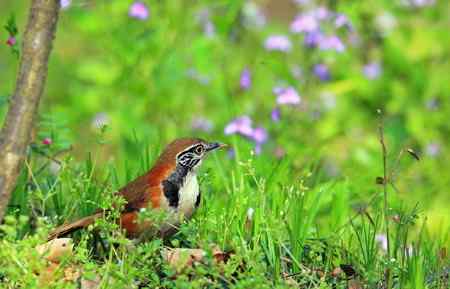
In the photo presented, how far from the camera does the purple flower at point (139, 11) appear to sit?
7359 mm

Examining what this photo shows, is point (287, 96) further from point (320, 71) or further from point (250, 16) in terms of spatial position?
point (250, 16)

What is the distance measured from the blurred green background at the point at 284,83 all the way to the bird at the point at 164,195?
1194 mm

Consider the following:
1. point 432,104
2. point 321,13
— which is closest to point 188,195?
point 321,13

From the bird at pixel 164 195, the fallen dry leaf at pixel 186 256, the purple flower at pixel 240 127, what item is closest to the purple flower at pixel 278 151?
the purple flower at pixel 240 127

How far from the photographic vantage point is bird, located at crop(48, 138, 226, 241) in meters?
4.71

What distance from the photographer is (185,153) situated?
497cm

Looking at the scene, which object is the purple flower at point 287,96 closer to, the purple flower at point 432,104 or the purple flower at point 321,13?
the purple flower at point 321,13

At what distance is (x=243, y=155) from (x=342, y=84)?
2417mm

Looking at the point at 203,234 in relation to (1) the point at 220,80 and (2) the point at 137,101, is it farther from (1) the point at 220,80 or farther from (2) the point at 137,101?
(1) the point at 220,80

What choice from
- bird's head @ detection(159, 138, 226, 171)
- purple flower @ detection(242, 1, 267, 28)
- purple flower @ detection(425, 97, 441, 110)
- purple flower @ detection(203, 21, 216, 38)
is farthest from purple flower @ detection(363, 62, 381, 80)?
bird's head @ detection(159, 138, 226, 171)

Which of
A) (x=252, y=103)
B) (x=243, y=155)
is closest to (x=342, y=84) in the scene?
(x=252, y=103)

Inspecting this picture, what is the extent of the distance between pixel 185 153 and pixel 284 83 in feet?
8.34

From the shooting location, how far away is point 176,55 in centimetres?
767

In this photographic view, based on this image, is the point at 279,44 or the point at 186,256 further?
the point at 279,44
